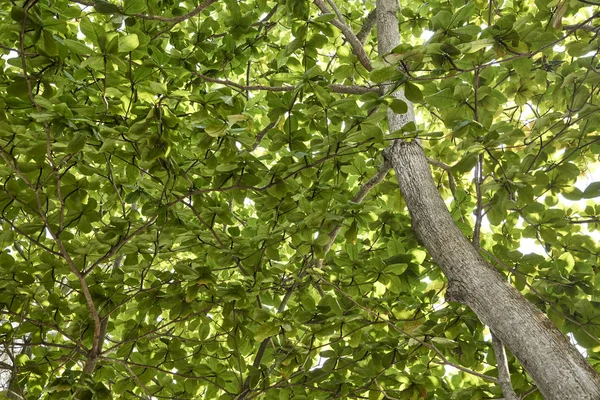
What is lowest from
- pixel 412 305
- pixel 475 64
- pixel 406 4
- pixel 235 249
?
pixel 412 305

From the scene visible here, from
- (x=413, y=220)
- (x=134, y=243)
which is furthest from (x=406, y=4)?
(x=134, y=243)

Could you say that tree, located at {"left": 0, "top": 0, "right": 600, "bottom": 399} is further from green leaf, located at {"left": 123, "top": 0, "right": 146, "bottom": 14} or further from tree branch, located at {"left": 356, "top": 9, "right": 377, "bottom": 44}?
tree branch, located at {"left": 356, "top": 9, "right": 377, "bottom": 44}

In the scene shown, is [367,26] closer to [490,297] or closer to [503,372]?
[490,297]

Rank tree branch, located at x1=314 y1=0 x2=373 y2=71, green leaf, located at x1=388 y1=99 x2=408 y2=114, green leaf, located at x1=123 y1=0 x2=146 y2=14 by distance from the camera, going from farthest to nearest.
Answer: tree branch, located at x1=314 y1=0 x2=373 y2=71, green leaf, located at x1=123 y1=0 x2=146 y2=14, green leaf, located at x1=388 y1=99 x2=408 y2=114

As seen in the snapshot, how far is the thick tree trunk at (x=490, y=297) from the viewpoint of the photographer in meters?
1.69

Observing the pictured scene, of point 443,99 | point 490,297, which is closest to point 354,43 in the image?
point 443,99

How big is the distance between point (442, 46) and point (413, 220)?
835 millimetres

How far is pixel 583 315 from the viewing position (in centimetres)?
224

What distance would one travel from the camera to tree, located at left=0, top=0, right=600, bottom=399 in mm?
1866

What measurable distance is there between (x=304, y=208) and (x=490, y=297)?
0.82 meters

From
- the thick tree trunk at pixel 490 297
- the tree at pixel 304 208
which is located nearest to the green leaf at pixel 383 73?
the tree at pixel 304 208

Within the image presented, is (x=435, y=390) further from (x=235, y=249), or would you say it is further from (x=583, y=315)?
(x=235, y=249)

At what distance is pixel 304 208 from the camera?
2.18 meters

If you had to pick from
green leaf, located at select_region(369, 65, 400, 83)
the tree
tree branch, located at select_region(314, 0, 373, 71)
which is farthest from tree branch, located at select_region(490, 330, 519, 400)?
tree branch, located at select_region(314, 0, 373, 71)
